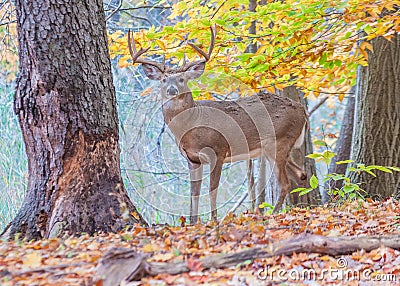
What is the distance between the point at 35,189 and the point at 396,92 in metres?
4.02

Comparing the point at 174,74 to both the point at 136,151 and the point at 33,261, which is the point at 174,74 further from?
the point at 33,261

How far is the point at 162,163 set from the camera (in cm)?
913

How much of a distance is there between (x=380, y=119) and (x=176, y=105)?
7.18ft

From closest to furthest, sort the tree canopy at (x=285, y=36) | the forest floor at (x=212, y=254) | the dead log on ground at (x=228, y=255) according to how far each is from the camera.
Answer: the dead log on ground at (x=228, y=255) < the forest floor at (x=212, y=254) < the tree canopy at (x=285, y=36)

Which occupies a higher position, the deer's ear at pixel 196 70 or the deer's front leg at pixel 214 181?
the deer's ear at pixel 196 70

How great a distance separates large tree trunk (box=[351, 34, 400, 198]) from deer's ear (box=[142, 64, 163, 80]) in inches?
87.2

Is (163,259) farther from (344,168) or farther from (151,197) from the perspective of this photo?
(151,197)

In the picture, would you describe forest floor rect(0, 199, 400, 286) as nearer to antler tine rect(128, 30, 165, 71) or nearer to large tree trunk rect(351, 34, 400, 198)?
antler tine rect(128, 30, 165, 71)

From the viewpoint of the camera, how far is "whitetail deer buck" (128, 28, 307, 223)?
6.11 meters

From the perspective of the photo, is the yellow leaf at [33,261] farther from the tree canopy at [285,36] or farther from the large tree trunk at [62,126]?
the tree canopy at [285,36]

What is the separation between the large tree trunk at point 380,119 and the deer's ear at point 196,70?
179 centimetres

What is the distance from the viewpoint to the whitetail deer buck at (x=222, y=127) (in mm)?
6113

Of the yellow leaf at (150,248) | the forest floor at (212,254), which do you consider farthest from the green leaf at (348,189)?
the yellow leaf at (150,248)

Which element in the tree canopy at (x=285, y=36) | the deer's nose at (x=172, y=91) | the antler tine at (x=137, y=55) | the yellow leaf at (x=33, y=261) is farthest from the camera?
the deer's nose at (x=172, y=91)
